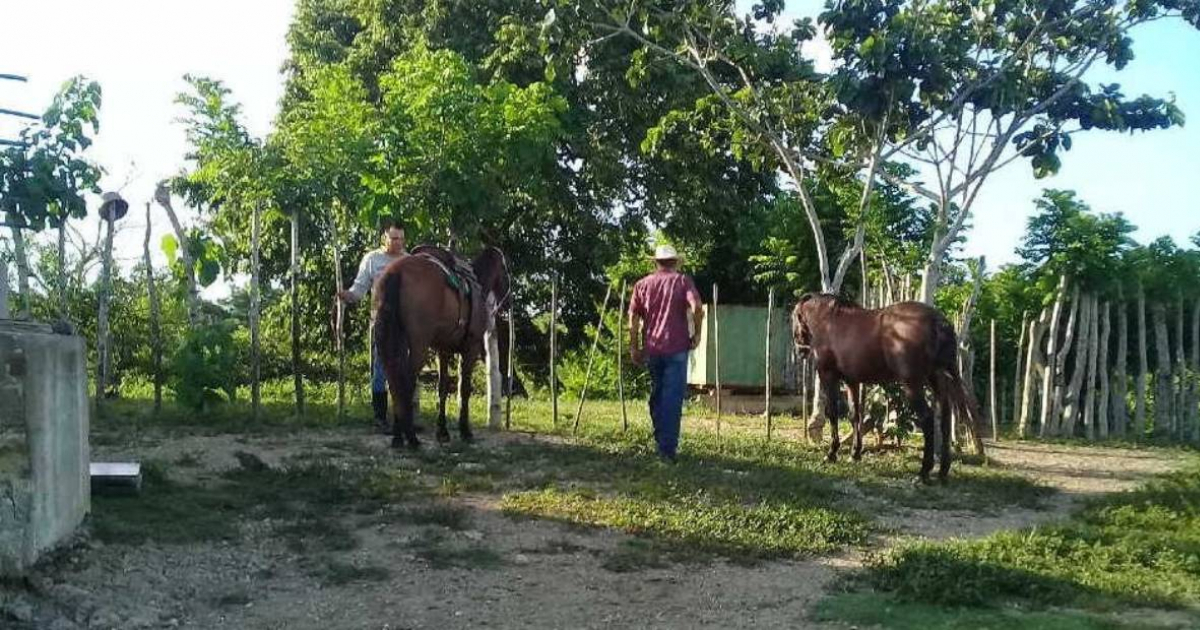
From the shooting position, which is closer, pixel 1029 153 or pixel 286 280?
pixel 1029 153

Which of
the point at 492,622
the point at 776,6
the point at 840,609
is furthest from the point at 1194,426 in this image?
the point at 492,622

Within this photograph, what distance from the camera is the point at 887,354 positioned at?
31.9 ft

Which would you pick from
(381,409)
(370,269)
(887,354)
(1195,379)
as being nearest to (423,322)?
(370,269)

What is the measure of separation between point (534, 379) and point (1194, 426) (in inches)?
448

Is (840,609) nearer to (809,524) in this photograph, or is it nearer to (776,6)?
(809,524)

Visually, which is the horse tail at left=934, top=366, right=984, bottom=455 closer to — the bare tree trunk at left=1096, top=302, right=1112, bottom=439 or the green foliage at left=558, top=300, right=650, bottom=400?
the bare tree trunk at left=1096, top=302, right=1112, bottom=439

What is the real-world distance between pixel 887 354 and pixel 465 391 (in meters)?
3.72

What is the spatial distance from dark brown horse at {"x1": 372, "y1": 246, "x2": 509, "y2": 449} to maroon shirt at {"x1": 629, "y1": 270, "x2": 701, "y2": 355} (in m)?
1.71

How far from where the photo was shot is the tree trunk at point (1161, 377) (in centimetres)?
1375

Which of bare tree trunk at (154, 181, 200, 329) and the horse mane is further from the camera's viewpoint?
bare tree trunk at (154, 181, 200, 329)

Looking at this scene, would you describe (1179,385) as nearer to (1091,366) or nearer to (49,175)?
(1091,366)

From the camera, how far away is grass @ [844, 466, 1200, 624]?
18.0 ft

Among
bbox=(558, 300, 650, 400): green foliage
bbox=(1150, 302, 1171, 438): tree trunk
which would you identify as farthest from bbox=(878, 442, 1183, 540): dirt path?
bbox=(558, 300, 650, 400): green foliage

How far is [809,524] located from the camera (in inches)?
281
